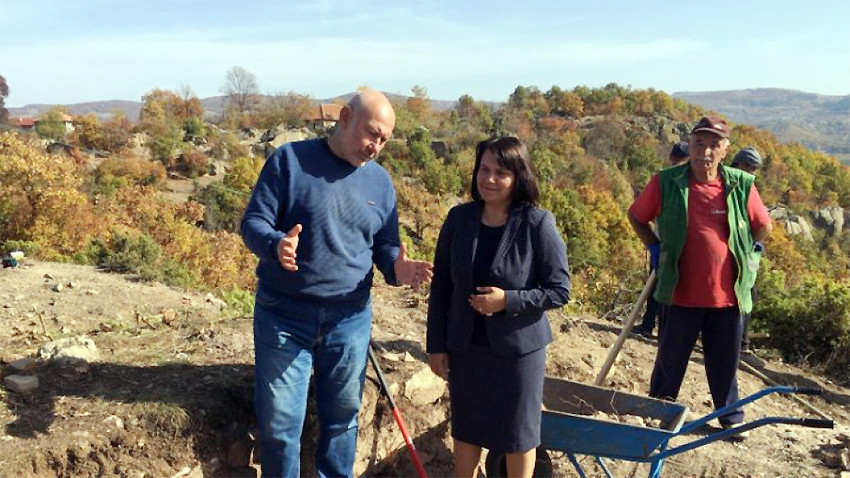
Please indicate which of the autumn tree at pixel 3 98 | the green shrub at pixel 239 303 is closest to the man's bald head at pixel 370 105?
the green shrub at pixel 239 303

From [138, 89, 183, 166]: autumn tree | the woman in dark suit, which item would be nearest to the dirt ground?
the woman in dark suit

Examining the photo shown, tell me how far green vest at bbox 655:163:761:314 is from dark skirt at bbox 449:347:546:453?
1296mm

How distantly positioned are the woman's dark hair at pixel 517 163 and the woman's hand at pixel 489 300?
0.38 metres

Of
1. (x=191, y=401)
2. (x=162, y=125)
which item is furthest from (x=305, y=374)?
(x=162, y=125)

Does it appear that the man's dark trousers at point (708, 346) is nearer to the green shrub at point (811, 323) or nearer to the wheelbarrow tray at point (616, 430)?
the wheelbarrow tray at point (616, 430)

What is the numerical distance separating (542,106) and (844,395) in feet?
222

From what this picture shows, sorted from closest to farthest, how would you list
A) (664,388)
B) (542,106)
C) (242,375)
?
(242,375) < (664,388) < (542,106)

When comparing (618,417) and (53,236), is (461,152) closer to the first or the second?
(53,236)

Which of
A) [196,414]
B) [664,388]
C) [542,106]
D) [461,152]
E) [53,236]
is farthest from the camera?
[542,106]

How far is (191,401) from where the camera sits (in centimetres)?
303

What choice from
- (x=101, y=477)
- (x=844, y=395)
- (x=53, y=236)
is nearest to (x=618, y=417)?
(x=101, y=477)

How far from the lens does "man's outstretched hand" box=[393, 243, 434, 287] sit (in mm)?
2516

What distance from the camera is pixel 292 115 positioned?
54.1m

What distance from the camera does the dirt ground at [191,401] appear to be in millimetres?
2744
